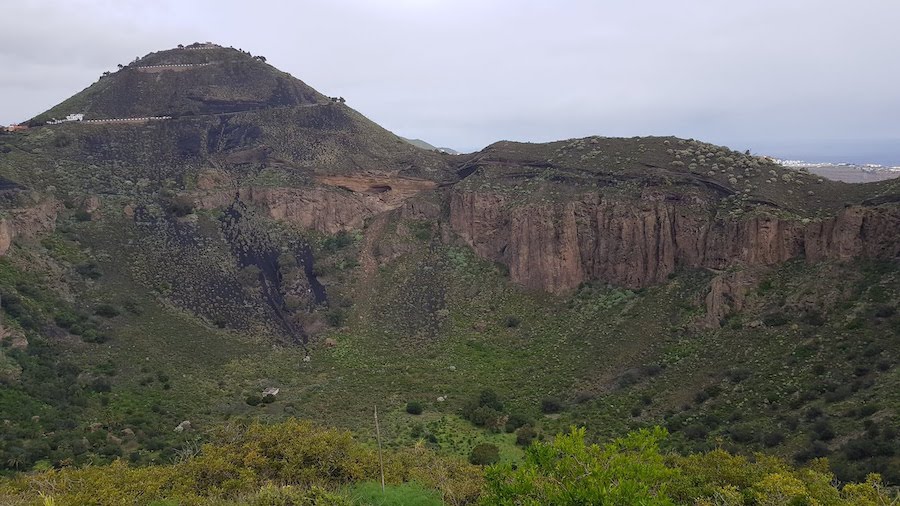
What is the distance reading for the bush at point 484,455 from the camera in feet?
94.6

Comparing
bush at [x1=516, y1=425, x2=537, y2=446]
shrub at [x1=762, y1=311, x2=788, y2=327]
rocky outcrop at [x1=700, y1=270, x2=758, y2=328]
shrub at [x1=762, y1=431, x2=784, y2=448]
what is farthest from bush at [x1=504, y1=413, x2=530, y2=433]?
shrub at [x1=762, y1=311, x2=788, y2=327]

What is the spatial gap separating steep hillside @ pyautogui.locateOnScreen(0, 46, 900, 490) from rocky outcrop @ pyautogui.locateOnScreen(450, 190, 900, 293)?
18 cm

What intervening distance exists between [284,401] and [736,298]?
2976 centimetres

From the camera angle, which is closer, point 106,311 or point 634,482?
point 634,482

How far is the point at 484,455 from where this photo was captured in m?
29.1

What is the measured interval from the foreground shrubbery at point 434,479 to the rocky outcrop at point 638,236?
2210 cm

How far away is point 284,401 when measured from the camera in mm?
37500

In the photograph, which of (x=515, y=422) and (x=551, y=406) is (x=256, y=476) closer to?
(x=515, y=422)

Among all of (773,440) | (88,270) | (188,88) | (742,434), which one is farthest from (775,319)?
(188,88)

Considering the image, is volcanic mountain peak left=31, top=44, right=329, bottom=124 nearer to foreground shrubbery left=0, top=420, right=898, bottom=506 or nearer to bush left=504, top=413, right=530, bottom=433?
bush left=504, top=413, right=530, bottom=433

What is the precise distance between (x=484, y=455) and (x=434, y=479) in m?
9.41

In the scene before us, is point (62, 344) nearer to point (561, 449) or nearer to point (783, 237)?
point (561, 449)

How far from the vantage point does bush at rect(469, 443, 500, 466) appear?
28.8 metres

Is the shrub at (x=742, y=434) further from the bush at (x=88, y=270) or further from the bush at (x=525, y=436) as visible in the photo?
the bush at (x=88, y=270)
